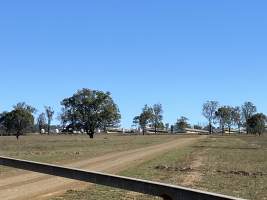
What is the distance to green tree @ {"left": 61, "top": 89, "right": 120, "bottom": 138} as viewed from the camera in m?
144

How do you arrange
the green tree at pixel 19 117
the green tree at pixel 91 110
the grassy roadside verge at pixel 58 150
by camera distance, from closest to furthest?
1. the grassy roadside verge at pixel 58 150
2. the green tree at pixel 91 110
3. the green tree at pixel 19 117

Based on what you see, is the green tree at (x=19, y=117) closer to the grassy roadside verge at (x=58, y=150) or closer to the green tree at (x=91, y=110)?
the green tree at (x=91, y=110)

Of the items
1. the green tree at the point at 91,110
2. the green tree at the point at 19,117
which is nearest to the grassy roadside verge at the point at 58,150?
the green tree at the point at 91,110

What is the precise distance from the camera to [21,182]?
A: 1884cm

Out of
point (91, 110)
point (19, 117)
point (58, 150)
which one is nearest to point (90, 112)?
point (91, 110)

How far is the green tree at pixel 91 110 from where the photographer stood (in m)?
144

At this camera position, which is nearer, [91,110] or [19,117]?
[91,110]

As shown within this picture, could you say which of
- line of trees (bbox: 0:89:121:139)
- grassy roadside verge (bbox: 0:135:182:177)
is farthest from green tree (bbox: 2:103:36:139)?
grassy roadside verge (bbox: 0:135:182:177)

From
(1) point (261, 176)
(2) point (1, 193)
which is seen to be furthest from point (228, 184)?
(2) point (1, 193)

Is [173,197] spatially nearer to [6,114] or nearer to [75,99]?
[75,99]

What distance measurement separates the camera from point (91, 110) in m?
146

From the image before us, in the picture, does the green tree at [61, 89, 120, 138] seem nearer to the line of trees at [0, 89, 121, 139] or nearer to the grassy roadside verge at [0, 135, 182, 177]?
the line of trees at [0, 89, 121, 139]

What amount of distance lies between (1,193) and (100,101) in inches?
5115

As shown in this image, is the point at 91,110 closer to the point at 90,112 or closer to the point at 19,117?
the point at 90,112
